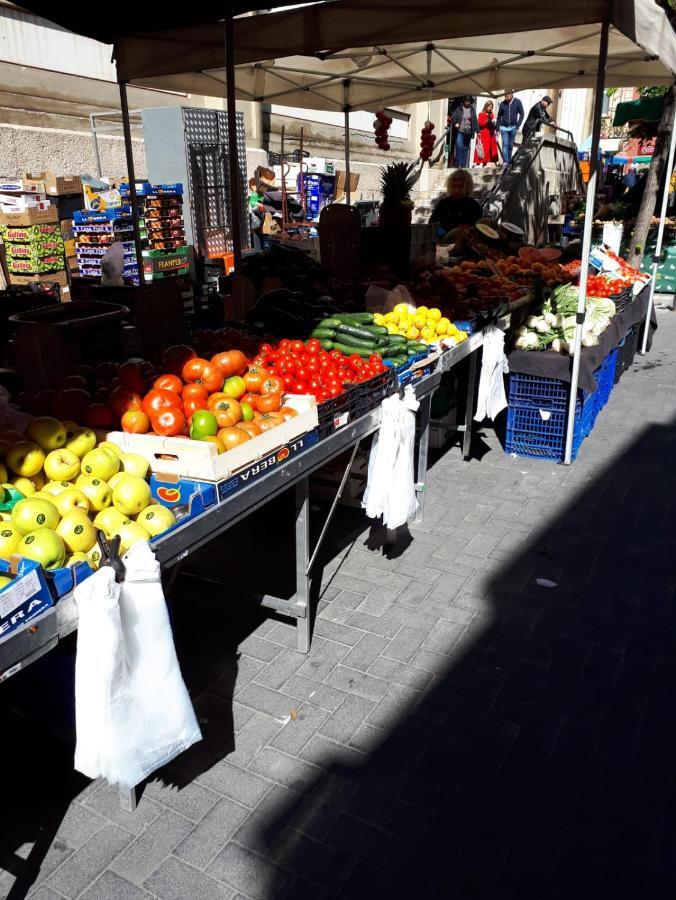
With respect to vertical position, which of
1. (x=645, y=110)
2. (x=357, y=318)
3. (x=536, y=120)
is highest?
(x=536, y=120)

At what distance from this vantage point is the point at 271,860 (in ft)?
8.77

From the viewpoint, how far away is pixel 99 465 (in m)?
2.80

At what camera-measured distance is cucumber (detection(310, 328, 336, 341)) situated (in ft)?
16.1

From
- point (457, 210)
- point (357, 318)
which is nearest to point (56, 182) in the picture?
point (457, 210)

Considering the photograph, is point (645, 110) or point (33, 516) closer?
point (33, 516)

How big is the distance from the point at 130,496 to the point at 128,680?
2.28 feet

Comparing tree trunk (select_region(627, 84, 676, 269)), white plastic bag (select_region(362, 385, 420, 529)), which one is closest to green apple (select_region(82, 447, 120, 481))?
white plastic bag (select_region(362, 385, 420, 529))

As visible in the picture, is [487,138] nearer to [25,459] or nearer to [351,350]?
[351,350]

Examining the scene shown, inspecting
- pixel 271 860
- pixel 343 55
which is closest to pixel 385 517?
pixel 271 860

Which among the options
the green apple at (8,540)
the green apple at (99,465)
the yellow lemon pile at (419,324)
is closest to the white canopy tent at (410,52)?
the yellow lemon pile at (419,324)

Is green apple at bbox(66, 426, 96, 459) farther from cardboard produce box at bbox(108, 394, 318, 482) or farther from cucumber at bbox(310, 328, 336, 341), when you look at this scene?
cucumber at bbox(310, 328, 336, 341)

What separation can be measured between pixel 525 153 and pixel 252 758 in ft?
49.1

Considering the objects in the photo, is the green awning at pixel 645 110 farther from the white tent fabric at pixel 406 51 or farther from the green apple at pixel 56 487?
the green apple at pixel 56 487

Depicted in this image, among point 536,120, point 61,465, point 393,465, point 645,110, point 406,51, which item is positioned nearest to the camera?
point 61,465
